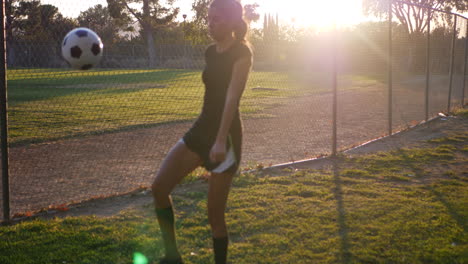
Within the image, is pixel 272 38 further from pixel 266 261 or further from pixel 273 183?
pixel 266 261

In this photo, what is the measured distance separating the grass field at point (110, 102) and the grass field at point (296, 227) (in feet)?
6.84

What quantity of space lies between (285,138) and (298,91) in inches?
526

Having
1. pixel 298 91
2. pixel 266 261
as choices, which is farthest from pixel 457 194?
pixel 298 91

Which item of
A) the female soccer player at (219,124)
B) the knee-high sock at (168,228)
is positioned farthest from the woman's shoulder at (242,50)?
the knee-high sock at (168,228)

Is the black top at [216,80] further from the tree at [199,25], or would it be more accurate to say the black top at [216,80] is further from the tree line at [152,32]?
the tree at [199,25]

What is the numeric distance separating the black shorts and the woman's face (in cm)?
59

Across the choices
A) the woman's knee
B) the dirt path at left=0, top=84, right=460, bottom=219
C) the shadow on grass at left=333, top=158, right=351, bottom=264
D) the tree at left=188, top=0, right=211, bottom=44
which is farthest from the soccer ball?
the shadow on grass at left=333, top=158, right=351, bottom=264

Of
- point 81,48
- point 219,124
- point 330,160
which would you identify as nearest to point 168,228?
point 219,124

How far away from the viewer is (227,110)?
2.87 m

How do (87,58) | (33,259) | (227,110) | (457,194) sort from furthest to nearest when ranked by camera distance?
(457,194) < (87,58) < (33,259) < (227,110)

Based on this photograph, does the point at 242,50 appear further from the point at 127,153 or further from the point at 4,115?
the point at 127,153

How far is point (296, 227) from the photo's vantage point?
4.62m

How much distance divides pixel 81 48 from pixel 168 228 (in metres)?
2.01

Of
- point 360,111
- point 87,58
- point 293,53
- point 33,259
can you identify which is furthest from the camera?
point 360,111
